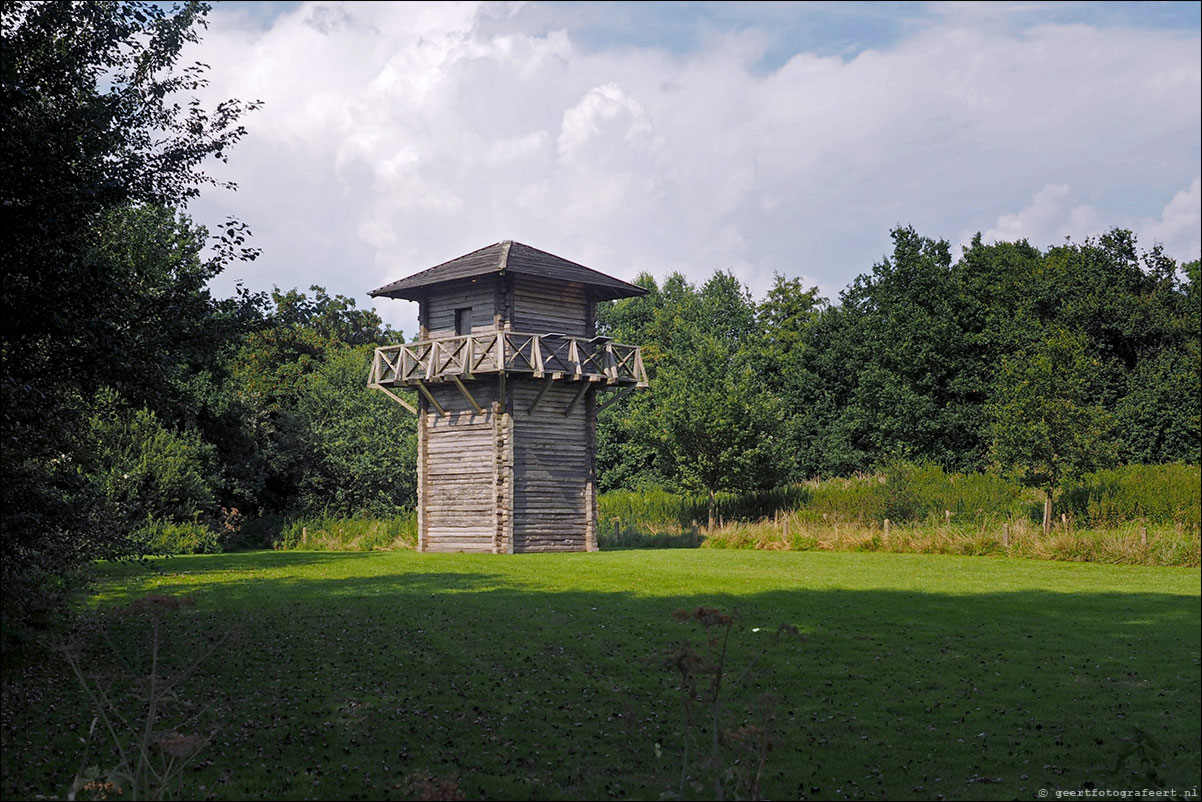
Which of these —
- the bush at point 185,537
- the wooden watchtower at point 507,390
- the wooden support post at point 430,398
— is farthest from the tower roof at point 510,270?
the bush at point 185,537

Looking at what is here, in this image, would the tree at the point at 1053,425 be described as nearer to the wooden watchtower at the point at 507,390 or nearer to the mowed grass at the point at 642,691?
the mowed grass at the point at 642,691

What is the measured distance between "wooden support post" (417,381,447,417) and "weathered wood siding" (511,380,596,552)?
297cm

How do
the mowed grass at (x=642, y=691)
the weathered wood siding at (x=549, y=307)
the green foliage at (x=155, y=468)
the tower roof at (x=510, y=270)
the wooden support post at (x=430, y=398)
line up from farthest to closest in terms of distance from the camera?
the green foliage at (x=155, y=468) → the wooden support post at (x=430, y=398) → the weathered wood siding at (x=549, y=307) → the tower roof at (x=510, y=270) → the mowed grass at (x=642, y=691)

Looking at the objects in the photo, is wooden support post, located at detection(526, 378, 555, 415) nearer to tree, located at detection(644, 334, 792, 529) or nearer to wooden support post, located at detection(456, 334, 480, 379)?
wooden support post, located at detection(456, 334, 480, 379)

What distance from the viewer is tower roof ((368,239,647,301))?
108 feet

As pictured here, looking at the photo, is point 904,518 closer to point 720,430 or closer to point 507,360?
point 720,430

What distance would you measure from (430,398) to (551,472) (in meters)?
4.73

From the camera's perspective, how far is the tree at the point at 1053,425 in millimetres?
29172

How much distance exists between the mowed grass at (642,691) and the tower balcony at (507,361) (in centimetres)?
1361

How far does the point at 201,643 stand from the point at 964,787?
383 inches

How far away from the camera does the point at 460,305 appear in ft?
113

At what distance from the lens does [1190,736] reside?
8.27 metres

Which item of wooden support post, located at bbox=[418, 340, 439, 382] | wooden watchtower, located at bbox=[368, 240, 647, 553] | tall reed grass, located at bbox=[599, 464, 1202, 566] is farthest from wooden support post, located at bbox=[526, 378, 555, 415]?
tall reed grass, located at bbox=[599, 464, 1202, 566]

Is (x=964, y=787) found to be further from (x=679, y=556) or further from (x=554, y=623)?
(x=679, y=556)
